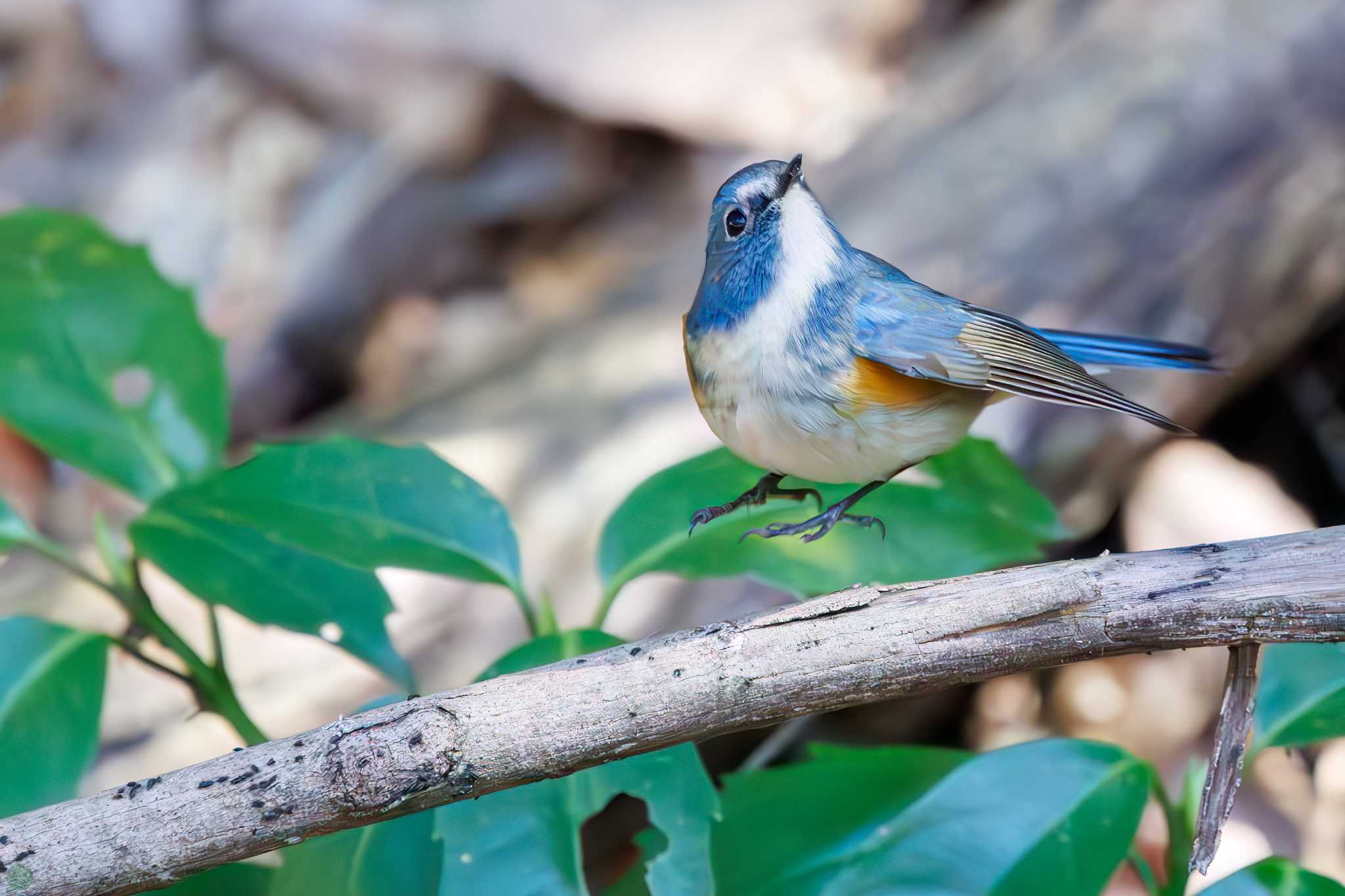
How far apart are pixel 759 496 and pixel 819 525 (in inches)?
4.4

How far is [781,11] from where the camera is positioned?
12.3 ft

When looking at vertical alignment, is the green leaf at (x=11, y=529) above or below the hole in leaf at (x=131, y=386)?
below

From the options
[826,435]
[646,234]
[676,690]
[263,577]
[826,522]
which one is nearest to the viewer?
[676,690]

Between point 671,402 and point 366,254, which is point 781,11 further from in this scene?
point 671,402

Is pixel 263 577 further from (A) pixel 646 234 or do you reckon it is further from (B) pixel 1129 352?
(A) pixel 646 234

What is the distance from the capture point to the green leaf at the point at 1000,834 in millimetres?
1270

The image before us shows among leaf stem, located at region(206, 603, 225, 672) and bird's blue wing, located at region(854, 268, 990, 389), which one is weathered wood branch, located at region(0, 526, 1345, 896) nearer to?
bird's blue wing, located at region(854, 268, 990, 389)

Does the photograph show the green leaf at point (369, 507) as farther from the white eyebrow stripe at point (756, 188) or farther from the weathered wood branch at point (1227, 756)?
the weathered wood branch at point (1227, 756)

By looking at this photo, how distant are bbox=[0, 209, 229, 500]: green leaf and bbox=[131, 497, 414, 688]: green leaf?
224 mm

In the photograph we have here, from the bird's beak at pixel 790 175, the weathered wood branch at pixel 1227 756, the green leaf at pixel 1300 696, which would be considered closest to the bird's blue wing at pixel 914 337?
the bird's beak at pixel 790 175

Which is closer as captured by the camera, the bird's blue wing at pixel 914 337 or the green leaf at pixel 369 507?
the bird's blue wing at pixel 914 337

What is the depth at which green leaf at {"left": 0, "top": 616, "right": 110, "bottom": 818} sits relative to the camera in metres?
1.30

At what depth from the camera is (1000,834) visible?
129 cm

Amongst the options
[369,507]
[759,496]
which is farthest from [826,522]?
[369,507]
